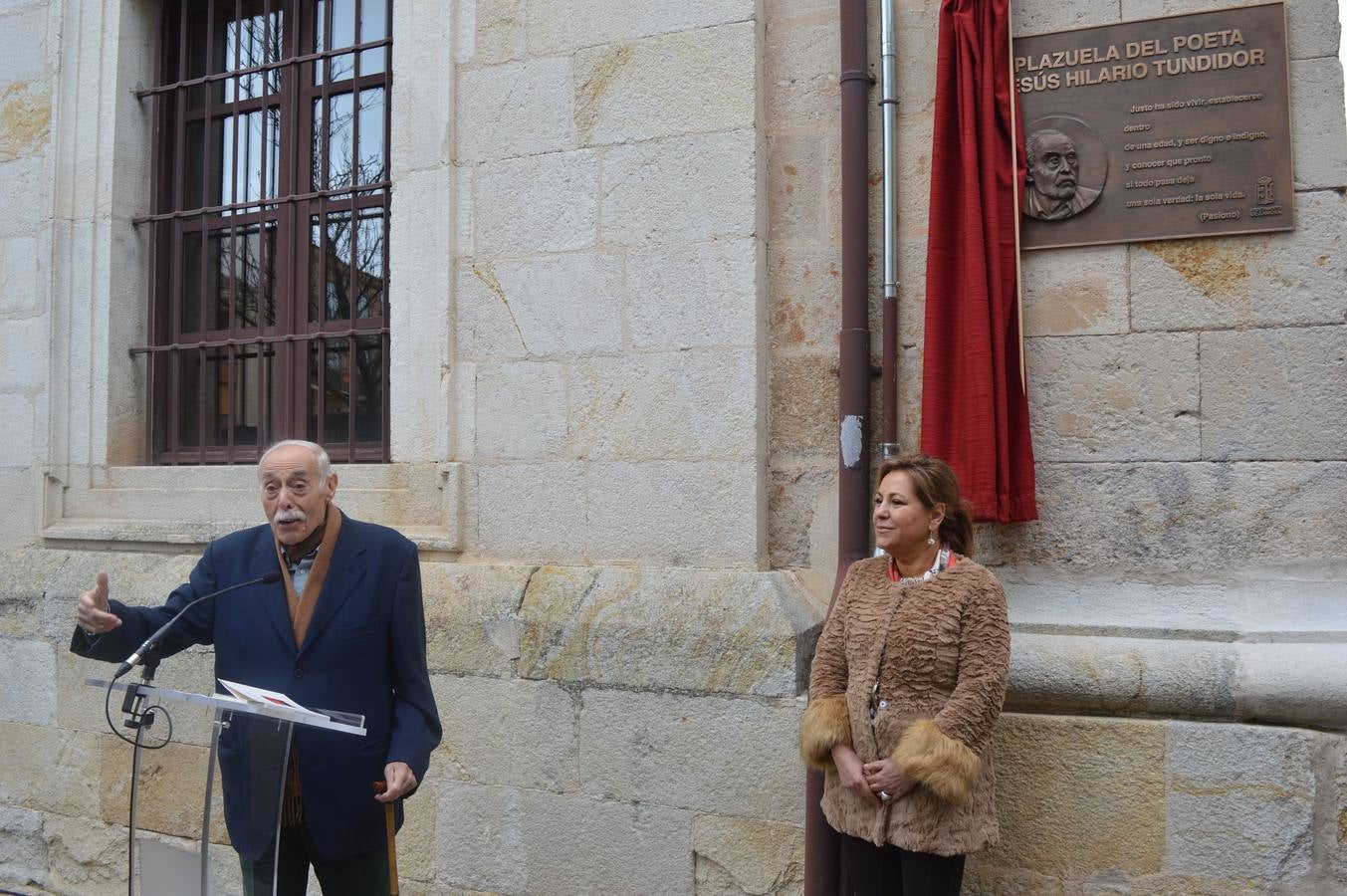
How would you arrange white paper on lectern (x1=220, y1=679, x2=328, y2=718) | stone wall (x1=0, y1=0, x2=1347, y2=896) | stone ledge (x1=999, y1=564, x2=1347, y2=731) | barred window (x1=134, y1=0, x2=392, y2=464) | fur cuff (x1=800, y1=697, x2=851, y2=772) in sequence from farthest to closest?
1. barred window (x1=134, y1=0, x2=392, y2=464)
2. stone wall (x1=0, y1=0, x2=1347, y2=896)
3. stone ledge (x1=999, y1=564, x2=1347, y2=731)
4. fur cuff (x1=800, y1=697, x2=851, y2=772)
5. white paper on lectern (x1=220, y1=679, x2=328, y2=718)

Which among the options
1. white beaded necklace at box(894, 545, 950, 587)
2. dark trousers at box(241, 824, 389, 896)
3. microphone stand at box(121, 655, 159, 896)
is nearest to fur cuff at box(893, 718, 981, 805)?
white beaded necklace at box(894, 545, 950, 587)

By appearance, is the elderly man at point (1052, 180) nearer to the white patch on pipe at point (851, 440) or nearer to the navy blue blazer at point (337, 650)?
the white patch on pipe at point (851, 440)

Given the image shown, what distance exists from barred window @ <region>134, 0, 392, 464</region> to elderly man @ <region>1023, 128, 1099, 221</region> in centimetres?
263

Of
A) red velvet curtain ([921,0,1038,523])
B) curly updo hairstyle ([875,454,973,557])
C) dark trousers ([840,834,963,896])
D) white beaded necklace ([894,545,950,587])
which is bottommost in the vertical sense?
dark trousers ([840,834,963,896])

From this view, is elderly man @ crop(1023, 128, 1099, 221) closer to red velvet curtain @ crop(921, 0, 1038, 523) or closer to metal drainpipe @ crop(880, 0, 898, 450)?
red velvet curtain @ crop(921, 0, 1038, 523)

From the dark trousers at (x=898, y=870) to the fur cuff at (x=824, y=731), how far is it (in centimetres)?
22

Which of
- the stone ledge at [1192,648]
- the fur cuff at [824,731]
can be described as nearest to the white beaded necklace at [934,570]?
the fur cuff at [824,731]

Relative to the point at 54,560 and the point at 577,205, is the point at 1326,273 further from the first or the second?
the point at 54,560

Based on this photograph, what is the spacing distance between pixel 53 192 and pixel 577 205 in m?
2.81

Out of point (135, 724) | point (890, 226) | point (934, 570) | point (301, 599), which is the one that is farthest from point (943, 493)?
point (135, 724)

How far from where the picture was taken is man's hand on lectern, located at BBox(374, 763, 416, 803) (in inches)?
109

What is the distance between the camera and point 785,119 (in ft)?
13.4

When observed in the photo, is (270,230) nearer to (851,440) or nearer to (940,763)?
(851,440)

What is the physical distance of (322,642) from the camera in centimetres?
294
